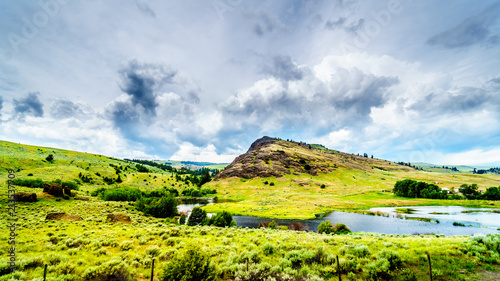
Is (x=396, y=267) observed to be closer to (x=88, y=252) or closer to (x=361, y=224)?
(x=88, y=252)

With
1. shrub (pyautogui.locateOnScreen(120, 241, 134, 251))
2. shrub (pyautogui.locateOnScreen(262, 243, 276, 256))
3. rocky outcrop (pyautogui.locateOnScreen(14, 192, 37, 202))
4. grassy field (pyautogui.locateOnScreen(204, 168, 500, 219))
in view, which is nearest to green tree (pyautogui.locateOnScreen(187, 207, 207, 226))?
grassy field (pyautogui.locateOnScreen(204, 168, 500, 219))

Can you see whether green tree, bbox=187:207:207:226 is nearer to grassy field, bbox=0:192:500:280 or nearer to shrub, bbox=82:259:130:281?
grassy field, bbox=0:192:500:280

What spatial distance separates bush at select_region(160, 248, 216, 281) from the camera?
11.0m

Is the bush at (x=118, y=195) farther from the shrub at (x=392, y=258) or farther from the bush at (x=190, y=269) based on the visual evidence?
the shrub at (x=392, y=258)

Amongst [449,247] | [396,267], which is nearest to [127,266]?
[396,267]

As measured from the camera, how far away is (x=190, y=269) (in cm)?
1118

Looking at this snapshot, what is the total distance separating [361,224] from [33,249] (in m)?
65.0

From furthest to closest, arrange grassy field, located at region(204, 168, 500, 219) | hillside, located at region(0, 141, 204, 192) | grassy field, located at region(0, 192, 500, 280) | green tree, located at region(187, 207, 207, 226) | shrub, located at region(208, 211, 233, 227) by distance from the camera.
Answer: hillside, located at region(0, 141, 204, 192) < grassy field, located at region(204, 168, 500, 219) < green tree, located at region(187, 207, 207, 226) < shrub, located at region(208, 211, 233, 227) < grassy field, located at region(0, 192, 500, 280)

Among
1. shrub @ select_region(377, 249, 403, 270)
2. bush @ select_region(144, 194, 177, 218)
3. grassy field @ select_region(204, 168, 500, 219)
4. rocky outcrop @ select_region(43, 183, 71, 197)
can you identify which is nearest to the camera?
shrub @ select_region(377, 249, 403, 270)

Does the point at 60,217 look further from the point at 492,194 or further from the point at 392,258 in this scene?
the point at 492,194

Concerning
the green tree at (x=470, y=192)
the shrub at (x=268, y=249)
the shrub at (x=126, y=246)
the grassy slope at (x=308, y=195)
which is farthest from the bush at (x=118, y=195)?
the green tree at (x=470, y=192)

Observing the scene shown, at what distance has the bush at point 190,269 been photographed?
36.2 ft

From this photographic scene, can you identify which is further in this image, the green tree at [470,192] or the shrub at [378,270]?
the green tree at [470,192]

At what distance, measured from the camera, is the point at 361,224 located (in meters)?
54.8
